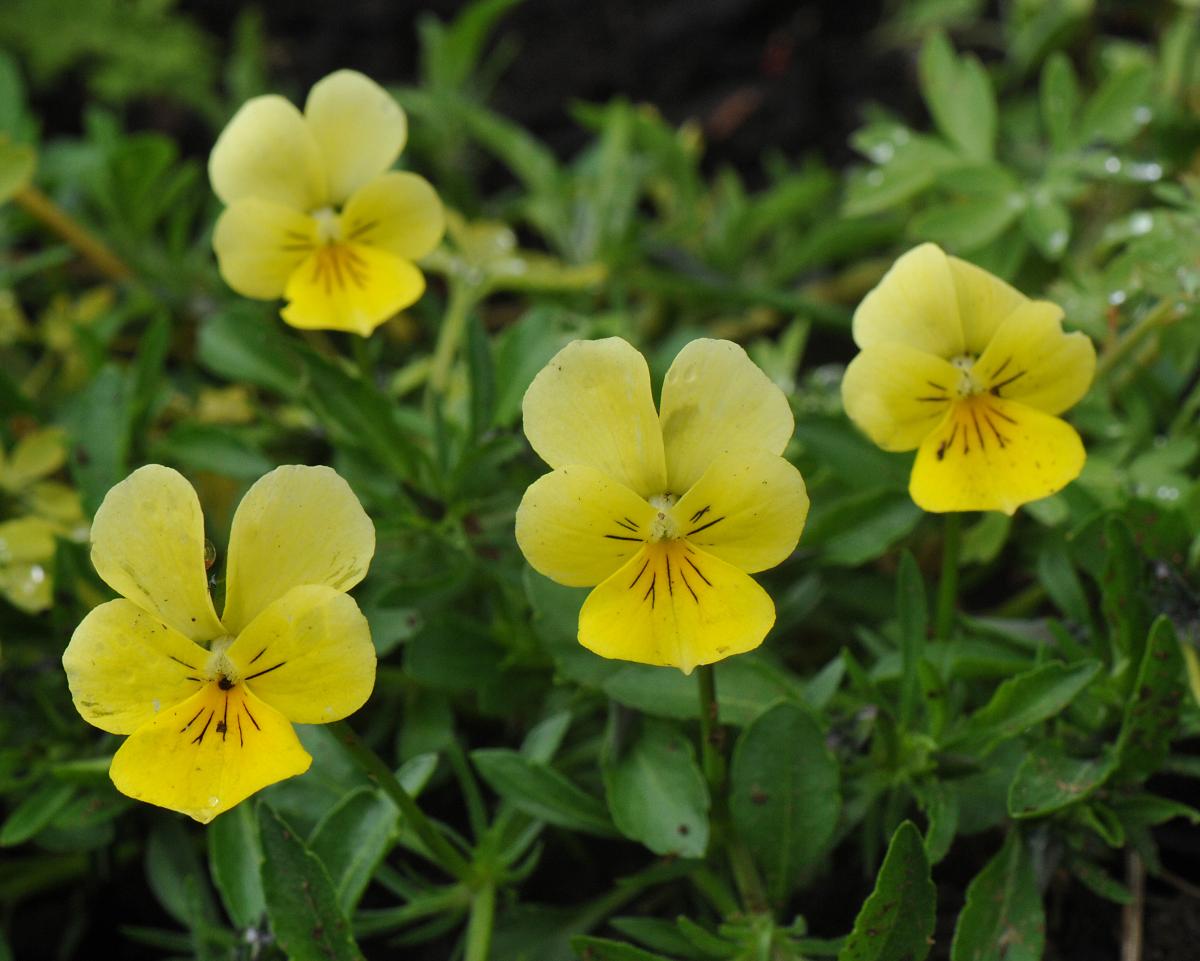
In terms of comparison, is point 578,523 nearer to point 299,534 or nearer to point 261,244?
point 299,534

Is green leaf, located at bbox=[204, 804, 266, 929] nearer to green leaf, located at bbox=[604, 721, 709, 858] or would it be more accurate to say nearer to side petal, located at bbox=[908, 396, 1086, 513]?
green leaf, located at bbox=[604, 721, 709, 858]

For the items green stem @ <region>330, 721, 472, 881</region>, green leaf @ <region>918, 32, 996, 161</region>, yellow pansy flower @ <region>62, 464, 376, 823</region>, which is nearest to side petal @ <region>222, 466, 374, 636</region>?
yellow pansy flower @ <region>62, 464, 376, 823</region>

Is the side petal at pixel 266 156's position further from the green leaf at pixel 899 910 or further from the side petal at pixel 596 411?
the green leaf at pixel 899 910

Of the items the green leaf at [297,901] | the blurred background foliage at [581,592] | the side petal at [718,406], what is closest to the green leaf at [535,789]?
the blurred background foliage at [581,592]

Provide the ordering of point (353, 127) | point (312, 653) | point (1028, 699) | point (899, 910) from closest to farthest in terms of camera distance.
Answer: point (312, 653) → point (899, 910) → point (1028, 699) → point (353, 127)

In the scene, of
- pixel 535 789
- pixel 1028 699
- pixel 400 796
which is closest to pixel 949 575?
pixel 1028 699

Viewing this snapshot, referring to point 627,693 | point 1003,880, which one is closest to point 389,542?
point 627,693
